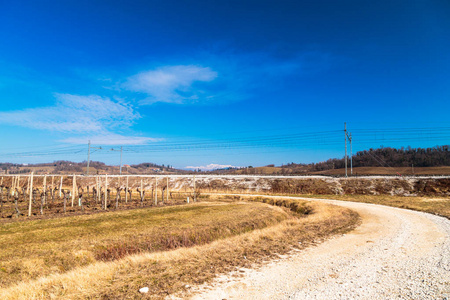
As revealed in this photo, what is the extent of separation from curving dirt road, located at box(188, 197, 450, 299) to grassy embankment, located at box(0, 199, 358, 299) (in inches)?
45.8

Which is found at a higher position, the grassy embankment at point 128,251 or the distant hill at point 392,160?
the distant hill at point 392,160

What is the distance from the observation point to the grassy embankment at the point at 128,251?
24.7 feet

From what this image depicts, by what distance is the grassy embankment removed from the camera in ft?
24.7

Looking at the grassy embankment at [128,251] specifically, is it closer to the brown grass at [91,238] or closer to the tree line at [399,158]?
the brown grass at [91,238]

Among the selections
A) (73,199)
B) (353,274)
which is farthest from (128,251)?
(73,199)

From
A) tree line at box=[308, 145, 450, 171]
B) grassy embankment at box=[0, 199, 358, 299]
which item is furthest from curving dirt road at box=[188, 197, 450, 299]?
tree line at box=[308, 145, 450, 171]

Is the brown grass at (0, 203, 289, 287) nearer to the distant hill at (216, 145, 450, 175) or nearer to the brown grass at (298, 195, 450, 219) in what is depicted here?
the brown grass at (298, 195, 450, 219)

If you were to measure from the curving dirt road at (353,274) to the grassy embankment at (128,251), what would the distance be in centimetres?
116

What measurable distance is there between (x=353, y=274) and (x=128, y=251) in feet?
33.8

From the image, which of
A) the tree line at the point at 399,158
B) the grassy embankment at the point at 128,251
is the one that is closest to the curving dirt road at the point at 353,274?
the grassy embankment at the point at 128,251

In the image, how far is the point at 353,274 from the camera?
8.30 metres

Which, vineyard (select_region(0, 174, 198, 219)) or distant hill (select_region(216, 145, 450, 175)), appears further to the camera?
distant hill (select_region(216, 145, 450, 175))

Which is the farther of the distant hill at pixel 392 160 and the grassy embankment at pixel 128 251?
the distant hill at pixel 392 160

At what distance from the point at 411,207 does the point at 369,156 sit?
143 meters
